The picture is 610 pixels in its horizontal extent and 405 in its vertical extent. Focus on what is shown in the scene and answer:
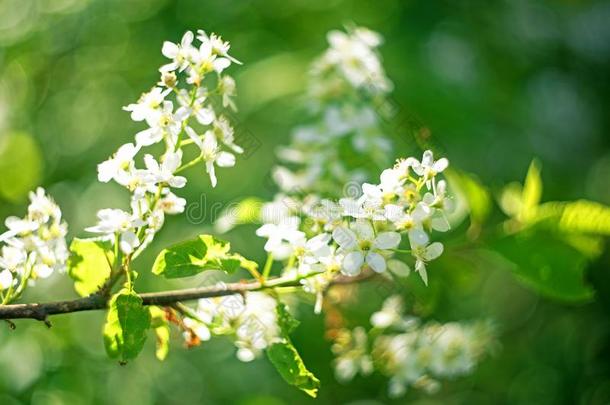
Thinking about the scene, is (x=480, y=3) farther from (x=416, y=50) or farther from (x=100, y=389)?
(x=100, y=389)

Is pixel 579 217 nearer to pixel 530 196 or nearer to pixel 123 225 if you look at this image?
pixel 530 196

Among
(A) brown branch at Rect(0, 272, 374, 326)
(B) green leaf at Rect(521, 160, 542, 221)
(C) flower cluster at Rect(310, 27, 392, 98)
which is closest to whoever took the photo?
(A) brown branch at Rect(0, 272, 374, 326)

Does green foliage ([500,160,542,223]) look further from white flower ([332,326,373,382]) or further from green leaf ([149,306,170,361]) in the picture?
green leaf ([149,306,170,361])

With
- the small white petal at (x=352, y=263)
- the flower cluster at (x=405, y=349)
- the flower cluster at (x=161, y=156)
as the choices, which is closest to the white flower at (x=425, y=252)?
the small white petal at (x=352, y=263)

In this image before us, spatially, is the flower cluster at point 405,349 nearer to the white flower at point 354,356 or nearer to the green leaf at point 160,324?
the white flower at point 354,356

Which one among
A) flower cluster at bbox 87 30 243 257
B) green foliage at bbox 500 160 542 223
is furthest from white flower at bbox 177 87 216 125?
green foliage at bbox 500 160 542 223

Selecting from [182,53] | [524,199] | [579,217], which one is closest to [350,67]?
[524,199]
